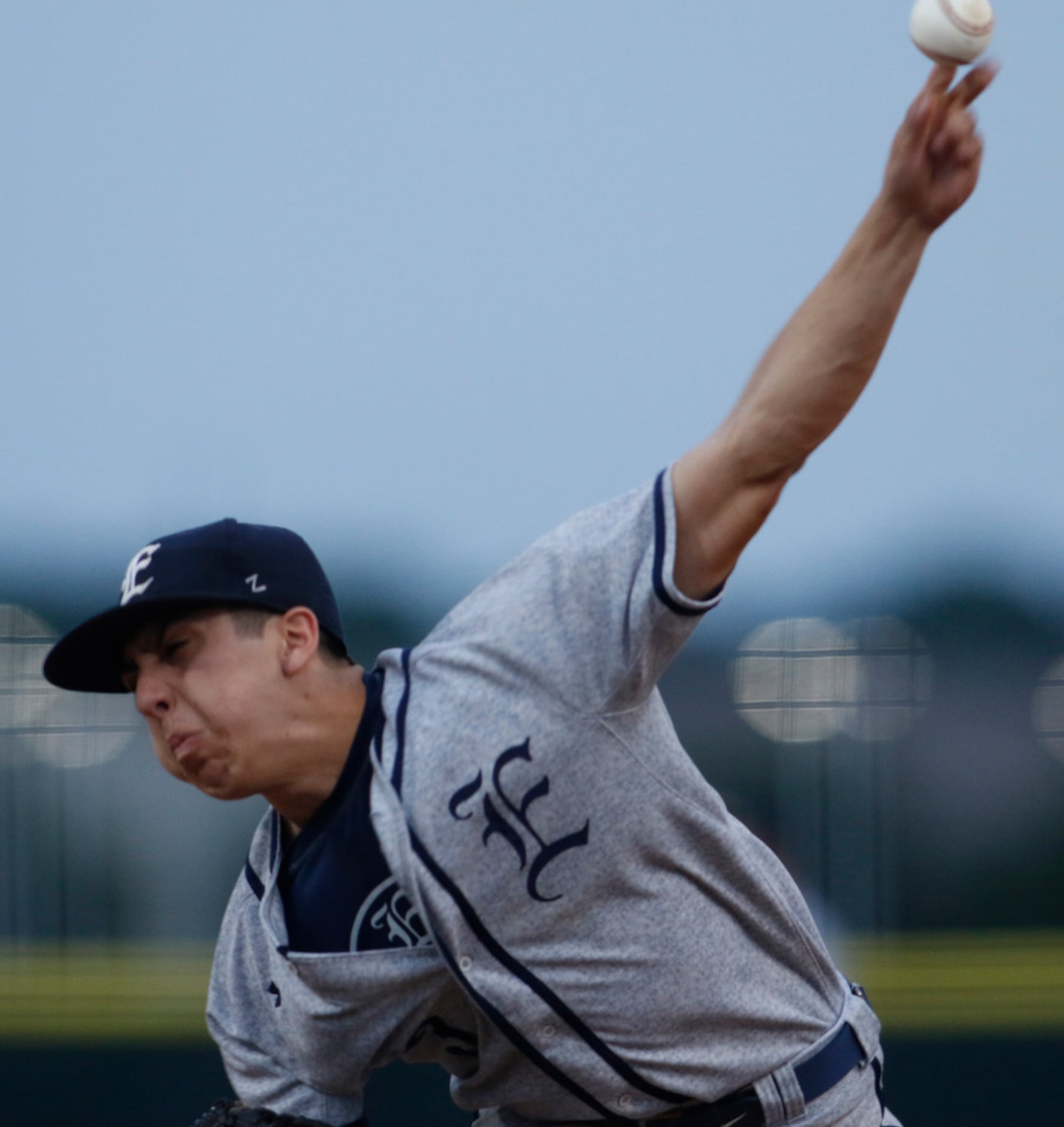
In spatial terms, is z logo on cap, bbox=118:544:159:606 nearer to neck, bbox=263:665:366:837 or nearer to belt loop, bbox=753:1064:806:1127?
neck, bbox=263:665:366:837

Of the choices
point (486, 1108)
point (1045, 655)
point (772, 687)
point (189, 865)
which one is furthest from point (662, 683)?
point (486, 1108)

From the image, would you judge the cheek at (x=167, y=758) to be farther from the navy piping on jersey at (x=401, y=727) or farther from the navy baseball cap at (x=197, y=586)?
the navy piping on jersey at (x=401, y=727)

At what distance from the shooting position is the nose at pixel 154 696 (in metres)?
1.77

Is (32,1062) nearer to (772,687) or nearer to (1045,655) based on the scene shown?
(772,687)

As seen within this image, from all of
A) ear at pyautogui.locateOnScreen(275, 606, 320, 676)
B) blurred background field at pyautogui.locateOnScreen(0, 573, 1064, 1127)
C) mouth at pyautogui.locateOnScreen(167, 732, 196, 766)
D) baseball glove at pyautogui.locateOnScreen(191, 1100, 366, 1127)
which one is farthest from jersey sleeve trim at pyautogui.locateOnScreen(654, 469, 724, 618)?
blurred background field at pyautogui.locateOnScreen(0, 573, 1064, 1127)

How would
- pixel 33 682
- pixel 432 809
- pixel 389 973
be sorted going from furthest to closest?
pixel 33 682
pixel 389 973
pixel 432 809

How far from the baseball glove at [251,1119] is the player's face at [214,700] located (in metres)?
0.51

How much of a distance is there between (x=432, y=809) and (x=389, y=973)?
257 mm

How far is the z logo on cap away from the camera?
1.76 meters

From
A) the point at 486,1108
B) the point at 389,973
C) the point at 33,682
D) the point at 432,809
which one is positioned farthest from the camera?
the point at 33,682

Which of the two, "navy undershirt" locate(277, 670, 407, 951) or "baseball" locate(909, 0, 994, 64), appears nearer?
"baseball" locate(909, 0, 994, 64)

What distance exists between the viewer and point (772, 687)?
449 cm

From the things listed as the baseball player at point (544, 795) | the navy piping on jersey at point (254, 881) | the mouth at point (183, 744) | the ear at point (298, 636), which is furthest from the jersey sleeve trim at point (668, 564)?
the navy piping on jersey at point (254, 881)

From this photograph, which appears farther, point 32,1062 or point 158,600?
point 32,1062
